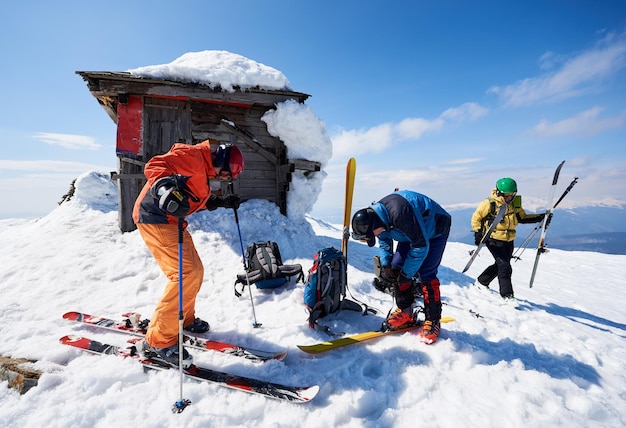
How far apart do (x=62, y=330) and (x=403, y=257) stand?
505 cm

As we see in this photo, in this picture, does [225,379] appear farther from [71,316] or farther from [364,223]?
Result: [71,316]

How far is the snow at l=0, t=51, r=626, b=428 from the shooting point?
2.54 meters

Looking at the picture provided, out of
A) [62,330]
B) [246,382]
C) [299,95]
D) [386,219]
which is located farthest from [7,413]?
[299,95]

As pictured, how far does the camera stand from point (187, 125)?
26.9 feet

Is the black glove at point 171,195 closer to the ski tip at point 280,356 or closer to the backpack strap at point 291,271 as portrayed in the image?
the ski tip at point 280,356

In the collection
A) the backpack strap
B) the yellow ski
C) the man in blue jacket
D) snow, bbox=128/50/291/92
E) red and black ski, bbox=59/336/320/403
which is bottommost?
red and black ski, bbox=59/336/320/403

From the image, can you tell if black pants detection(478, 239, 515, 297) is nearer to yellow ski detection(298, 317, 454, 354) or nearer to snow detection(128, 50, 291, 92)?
yellow ski detection(298, 317, 454, 354)

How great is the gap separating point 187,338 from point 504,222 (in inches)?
252

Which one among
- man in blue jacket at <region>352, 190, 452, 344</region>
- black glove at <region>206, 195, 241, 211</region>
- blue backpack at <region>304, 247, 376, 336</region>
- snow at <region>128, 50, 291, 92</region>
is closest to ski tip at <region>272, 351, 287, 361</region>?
blue backpack at <region>304, 247, 376, 336</region>

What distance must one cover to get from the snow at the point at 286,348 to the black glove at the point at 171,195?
6.01ft

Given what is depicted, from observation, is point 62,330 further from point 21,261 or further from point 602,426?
point 602,426

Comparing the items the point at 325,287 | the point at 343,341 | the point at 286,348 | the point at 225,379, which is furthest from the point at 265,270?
the point at 225,379

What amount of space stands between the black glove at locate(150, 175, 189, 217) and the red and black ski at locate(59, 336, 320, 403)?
176 centimetres

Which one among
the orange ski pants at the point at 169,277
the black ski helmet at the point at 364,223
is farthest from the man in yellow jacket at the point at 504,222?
the orange ski pants at the point at 169,277
